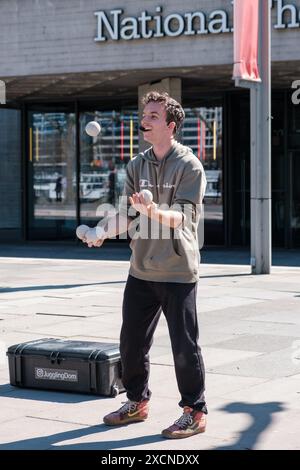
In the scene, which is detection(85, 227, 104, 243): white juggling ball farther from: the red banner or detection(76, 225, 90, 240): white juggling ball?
the red banner

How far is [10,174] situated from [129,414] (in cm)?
1940

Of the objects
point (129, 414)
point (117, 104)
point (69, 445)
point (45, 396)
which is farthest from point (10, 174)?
point (69, 445)

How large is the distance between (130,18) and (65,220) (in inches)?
269

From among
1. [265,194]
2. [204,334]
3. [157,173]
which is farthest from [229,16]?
[157,173]

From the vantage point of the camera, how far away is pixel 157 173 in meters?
5.87

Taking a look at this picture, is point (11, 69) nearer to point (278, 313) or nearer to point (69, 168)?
point (69, 168)

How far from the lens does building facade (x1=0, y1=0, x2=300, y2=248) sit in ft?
60.3

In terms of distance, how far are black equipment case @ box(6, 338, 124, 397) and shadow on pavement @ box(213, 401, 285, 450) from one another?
890 millimetres

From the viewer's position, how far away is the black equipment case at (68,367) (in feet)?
22.4

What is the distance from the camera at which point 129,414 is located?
6059 millimetres

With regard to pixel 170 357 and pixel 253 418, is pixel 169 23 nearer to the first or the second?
pixel 170 357

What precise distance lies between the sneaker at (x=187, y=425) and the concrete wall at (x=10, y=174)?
19393mm

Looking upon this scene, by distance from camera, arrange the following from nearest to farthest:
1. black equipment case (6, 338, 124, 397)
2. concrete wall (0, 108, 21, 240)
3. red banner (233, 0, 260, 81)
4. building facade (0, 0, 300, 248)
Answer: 1. black equipment case (6, 338, 124, 397)
2. red banner (233, 0, 260, 81)
3. building facade (0, 0, 300, 248)
4. concrete wall (0, 108, 21, 240)

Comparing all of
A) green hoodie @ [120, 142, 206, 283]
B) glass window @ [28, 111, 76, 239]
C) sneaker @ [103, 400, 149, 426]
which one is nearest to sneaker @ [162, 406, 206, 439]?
sneaker @ [103, 400, 149, 426]
